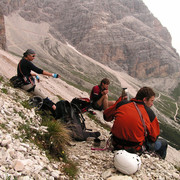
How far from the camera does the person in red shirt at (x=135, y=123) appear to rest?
4973 millimetres

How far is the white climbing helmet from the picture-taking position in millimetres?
4328

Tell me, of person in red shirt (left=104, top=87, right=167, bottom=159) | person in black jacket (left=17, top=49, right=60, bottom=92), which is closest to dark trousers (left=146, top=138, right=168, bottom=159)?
person in red shirt (left=104, top=87, right=167, bottom=159)

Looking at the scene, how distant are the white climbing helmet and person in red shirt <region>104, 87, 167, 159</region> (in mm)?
323

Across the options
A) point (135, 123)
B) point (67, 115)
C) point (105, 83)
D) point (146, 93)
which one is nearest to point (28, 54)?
point (67, 115)

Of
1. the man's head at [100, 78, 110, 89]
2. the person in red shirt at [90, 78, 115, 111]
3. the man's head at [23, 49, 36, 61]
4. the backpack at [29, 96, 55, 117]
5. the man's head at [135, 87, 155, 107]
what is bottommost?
the backpack at [29, 96, 55, 117]

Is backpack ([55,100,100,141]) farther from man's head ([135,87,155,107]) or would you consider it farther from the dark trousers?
man's head ([135,87,155,107])

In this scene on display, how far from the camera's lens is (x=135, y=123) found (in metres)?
4.91

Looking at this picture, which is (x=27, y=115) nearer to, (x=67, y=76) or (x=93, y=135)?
(x=93, y=135)

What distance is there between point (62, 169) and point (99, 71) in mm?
175599

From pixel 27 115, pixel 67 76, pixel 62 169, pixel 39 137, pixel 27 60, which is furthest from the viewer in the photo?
pixel 67 76

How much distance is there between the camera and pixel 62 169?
166 inches

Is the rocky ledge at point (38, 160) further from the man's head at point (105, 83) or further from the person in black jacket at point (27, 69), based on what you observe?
the man's head at point (105, 83)

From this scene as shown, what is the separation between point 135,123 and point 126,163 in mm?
1058

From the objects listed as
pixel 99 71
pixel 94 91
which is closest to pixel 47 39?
pixel 99 71
